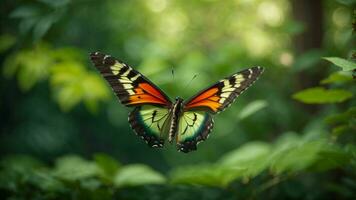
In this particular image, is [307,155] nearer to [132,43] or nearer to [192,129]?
[192,129]

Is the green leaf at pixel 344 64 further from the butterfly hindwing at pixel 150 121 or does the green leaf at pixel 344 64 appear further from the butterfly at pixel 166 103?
the butterfly hindwing at pixel 150 121

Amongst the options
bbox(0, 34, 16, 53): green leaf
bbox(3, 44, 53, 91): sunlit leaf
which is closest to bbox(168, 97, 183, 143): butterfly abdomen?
bbox(3, 44, 53, 91): sunlit leaf

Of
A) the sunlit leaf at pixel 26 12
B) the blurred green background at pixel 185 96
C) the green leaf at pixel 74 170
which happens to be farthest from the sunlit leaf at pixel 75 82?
the green leaf at pixel 74 170

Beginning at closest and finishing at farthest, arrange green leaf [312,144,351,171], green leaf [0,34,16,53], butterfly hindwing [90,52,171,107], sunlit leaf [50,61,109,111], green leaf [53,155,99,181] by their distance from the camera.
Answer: green leaf [312,144,351,171] < butterfly hindwing [90,52,171,107] < green leaf [53,155,99,181] < sunlit leaf [50,61,109,111] < green leaf [0,34,16,53]

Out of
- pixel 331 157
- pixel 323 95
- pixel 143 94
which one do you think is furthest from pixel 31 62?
pixel 331 157

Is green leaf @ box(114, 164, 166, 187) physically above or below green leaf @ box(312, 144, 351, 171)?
below

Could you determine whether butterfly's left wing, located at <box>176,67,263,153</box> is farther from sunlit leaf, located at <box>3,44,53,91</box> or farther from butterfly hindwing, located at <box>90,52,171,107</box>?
sunlit leaf, located at <box>3,44,53,91</box>

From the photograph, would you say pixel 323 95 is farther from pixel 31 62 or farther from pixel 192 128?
pixel 31 62
